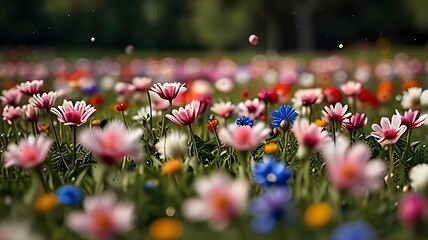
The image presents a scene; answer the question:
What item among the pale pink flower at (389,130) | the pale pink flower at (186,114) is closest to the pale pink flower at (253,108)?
the pale pink flower at (186,114)

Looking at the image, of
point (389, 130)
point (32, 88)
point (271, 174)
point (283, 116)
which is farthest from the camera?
point (32, 88)

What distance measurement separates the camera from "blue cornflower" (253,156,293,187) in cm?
186

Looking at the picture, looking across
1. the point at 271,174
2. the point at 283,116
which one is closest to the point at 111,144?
the point at 271,174

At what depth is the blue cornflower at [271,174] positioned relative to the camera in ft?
6.11

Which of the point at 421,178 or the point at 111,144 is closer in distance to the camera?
the point at 111,144

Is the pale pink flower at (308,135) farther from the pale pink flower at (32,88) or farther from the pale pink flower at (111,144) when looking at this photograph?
the pale pink flower at (32,88)

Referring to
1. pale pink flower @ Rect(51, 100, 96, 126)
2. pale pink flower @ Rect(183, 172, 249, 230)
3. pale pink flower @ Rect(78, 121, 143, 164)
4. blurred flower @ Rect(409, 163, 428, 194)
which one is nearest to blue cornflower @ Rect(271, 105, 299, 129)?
pale pink flower @ Rect(51, 100, 96, 126)

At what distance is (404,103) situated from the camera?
3467mm

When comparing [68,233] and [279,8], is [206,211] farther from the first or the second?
[279,8]

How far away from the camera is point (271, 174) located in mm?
1889

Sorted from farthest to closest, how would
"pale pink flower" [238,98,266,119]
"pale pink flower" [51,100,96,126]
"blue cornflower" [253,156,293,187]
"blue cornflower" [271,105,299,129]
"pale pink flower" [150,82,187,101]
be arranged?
"pale pink flower" [238,98,266,119] → "blue cornflower" [271,105,299,129] → "pale pink flower" [150,82,187,101] → "pale pink flower" [51,100,96,126] → "blue cornflower" [253,156,293,187]

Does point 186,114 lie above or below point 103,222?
above

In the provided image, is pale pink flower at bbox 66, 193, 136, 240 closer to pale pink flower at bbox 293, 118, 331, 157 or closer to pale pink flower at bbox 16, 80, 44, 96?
pale pink flower at bbox 293, 118, 331, 157

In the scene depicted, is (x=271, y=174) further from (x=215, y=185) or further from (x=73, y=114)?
(x=73, y=114)
